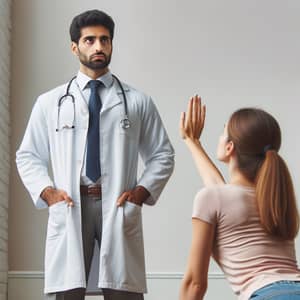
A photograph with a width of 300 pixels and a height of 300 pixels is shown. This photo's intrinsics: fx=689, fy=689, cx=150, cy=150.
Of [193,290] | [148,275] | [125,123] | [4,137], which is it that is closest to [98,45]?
[125,123]

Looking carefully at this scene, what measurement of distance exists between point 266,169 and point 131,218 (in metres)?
1.04

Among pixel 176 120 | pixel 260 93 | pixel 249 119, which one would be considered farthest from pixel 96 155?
pixel 260 93

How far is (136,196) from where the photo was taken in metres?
→ 2.76

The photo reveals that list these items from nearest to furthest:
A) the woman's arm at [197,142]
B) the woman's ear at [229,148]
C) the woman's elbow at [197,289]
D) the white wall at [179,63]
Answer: the woman's elbow at [197,289] → the woman's ear at [229,148] → the woman's arm at [197,142] → the white wall at [179,63]

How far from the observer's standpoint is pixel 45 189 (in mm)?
2768

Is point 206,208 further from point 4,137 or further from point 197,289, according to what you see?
point 4,137

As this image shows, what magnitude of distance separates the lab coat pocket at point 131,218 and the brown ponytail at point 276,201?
3.31 feet

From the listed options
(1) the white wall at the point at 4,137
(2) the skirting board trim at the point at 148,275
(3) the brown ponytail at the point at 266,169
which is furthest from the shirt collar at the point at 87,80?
(2) the skirting board trim at the point at 148,275

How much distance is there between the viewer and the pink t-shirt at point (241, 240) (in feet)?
5.72

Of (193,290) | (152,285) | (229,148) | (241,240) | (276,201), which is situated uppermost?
(229,148)

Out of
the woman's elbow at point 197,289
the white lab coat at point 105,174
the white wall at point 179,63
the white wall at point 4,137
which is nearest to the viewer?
the woman's elbow at point 197,289

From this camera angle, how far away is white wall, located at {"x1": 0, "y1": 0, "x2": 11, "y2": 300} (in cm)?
430

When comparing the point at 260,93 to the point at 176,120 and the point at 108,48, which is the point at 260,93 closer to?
the point at 176,120

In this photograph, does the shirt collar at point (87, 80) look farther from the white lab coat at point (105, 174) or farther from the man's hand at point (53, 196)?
the man's hand at point (53, 196)
